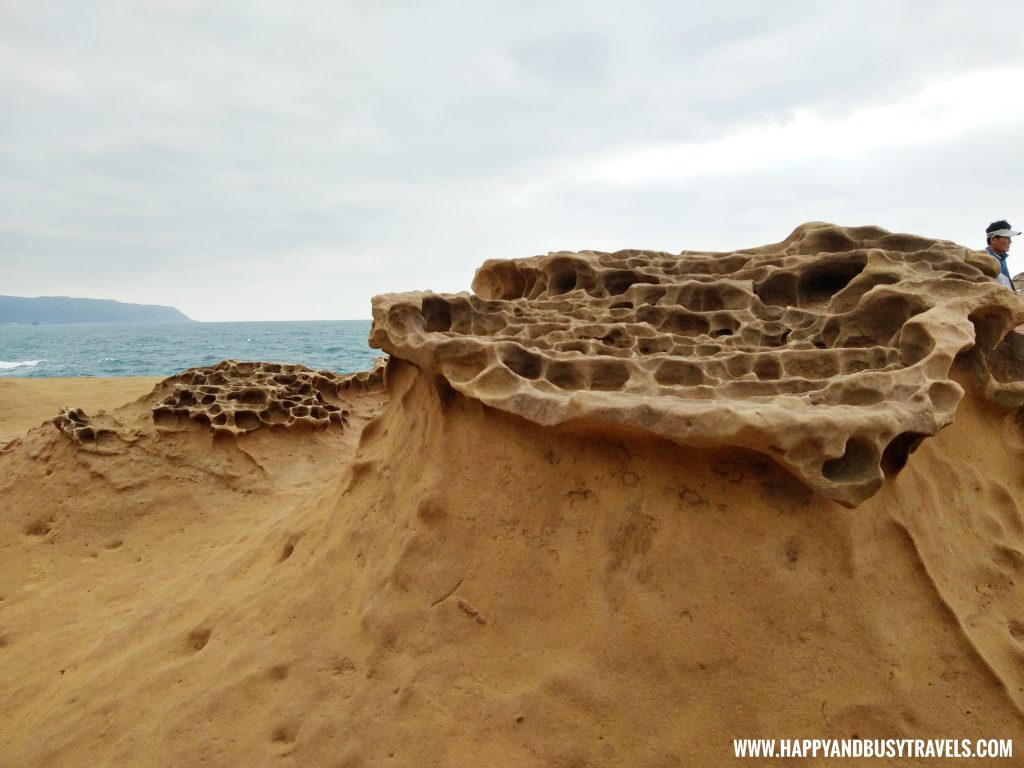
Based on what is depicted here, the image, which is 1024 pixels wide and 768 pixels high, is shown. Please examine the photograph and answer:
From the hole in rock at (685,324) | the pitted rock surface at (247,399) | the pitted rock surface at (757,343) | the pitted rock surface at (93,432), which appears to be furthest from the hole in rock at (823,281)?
the pitted rock surface at (93,432)

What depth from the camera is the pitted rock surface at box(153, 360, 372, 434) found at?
6.90 meters

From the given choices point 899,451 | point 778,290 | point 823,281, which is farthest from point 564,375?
point 823,281

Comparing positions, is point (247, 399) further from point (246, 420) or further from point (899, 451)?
point (899, 451)

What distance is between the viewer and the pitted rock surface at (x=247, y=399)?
6902mm

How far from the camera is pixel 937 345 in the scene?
109 inches

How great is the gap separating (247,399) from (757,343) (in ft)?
19.5

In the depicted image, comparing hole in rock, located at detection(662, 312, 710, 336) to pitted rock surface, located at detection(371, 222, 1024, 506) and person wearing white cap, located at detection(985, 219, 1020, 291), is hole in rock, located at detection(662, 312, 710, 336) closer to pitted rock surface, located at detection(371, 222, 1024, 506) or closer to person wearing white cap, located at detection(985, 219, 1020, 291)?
pitted rock surface, located at detection(371, 222, 1024, 506)

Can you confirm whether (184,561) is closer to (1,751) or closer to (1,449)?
(1,751)

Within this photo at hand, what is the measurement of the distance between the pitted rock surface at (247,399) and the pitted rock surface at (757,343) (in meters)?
3.78

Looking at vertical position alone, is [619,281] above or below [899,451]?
above

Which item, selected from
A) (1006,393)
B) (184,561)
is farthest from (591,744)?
(184,561)

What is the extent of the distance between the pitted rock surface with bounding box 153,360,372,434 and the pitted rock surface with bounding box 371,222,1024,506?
12.4ft

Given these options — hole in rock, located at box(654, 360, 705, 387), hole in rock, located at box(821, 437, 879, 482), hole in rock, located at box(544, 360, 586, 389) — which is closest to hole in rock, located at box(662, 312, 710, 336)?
hole in rock, located at box(654, 360, 705, 387)

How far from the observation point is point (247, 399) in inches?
292
